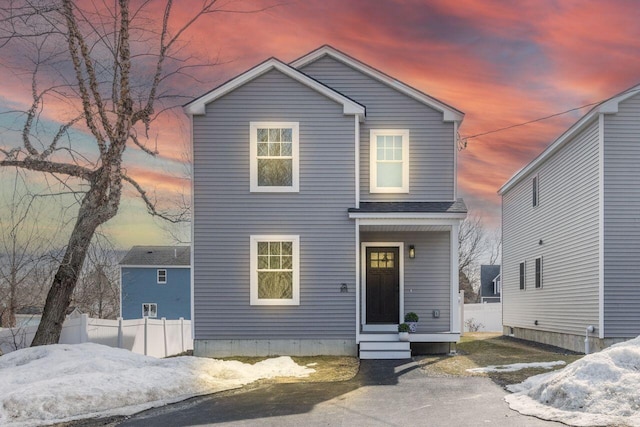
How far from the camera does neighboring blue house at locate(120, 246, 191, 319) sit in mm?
42688

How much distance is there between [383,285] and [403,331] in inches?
73.1

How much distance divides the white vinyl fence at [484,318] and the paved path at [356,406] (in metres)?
21.6

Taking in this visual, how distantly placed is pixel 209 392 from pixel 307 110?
24.8 ft

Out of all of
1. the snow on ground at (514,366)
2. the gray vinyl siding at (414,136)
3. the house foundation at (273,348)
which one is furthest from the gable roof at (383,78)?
the snow on ground at (514,366)

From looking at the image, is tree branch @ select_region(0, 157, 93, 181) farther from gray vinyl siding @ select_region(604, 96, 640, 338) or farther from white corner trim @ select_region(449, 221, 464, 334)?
gray vinyl siding @ select_region(604, 96, 640, 338)

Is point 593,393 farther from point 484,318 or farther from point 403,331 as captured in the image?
point 484,318

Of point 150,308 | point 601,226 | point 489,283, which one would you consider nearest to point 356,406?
point 601,226

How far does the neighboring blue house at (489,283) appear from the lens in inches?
1770

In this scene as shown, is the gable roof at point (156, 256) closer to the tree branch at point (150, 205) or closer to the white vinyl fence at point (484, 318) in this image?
the white vinyl fence at point (484, 318)

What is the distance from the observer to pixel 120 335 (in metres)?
18.5

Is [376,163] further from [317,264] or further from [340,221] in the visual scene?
[317,264]

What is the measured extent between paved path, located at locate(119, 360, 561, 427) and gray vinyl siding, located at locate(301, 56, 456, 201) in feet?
19.7

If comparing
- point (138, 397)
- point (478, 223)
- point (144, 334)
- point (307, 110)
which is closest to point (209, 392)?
point (138, 397)

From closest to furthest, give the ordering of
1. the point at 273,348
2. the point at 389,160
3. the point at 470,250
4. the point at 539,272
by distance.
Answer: the point at 273,348
the point at 389,160
the point at 539,272
the point at 470,250
